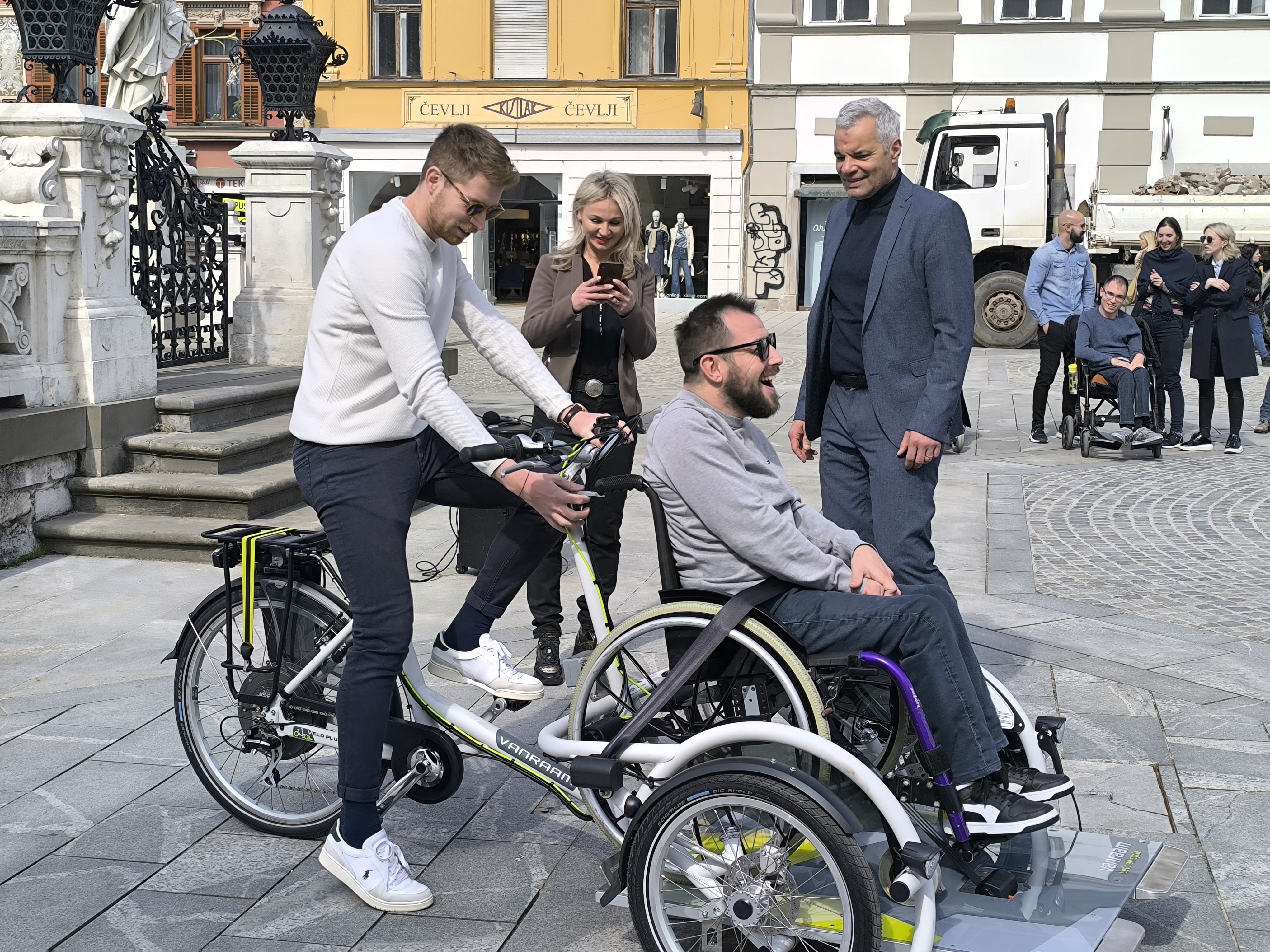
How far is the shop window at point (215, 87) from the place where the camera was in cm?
3553

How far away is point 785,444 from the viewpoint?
11398 mm

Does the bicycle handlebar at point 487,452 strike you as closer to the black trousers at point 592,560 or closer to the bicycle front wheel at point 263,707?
the bicycle front wheel at point 263,707

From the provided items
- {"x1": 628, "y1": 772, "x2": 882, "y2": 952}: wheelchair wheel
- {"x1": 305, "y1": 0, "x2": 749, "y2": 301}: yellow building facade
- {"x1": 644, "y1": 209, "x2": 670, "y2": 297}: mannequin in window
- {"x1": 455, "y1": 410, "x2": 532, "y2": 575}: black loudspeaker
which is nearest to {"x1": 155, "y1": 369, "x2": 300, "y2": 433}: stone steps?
{"x1": 455, "y1": 410, "x2": 532, "y2": 575}: black loudspeaker

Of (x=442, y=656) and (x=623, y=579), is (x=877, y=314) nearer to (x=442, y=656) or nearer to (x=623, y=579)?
(x=442, y=656)

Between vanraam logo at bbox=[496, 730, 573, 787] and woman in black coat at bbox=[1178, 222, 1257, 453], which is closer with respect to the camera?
vanraam logo at bbox=[496, 730, 573, 787]

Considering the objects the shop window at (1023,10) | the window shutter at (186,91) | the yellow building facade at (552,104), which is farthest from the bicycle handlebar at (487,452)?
the window shutter at (186,91)

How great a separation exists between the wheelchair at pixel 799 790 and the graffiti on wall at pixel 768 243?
25832mm

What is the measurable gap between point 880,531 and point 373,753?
1.78 metres

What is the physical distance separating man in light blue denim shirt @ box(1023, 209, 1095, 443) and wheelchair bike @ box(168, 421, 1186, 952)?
343 inches

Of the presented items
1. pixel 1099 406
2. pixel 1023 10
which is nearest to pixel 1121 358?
pixel 1099 406

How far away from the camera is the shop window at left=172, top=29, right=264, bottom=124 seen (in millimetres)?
35531

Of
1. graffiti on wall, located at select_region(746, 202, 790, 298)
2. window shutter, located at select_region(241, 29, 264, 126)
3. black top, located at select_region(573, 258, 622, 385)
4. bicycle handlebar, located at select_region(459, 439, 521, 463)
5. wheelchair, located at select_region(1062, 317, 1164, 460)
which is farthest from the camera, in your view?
window shutter, located at select_region(241, 29, 264, 126)

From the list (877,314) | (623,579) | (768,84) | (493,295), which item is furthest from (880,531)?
(493,295)

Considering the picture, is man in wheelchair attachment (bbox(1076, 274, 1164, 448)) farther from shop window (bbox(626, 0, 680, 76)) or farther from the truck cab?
shop window (bbox(626, 0, 680, 76))
